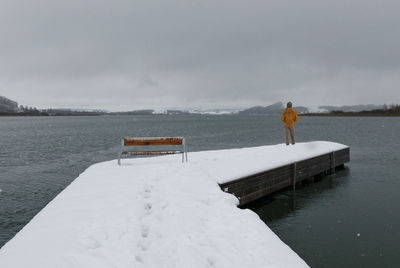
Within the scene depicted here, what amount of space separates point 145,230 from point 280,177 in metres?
9.79

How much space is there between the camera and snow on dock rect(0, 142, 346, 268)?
13.8 feet

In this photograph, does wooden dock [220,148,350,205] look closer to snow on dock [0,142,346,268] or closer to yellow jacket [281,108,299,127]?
snow on dock [0,142,346,268]

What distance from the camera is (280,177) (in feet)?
44.2

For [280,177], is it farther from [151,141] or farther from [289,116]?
[151,141]

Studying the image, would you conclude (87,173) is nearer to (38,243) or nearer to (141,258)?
(38,243)

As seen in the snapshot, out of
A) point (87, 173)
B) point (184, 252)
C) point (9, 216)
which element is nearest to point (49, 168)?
point (9, 216)

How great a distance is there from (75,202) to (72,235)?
82.8 inches

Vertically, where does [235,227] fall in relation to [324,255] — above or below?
above

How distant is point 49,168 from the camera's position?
22375 millimetres

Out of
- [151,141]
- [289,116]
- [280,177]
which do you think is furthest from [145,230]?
[289,116]

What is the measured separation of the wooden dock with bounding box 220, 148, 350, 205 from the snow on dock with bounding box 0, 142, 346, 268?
275 centimetres

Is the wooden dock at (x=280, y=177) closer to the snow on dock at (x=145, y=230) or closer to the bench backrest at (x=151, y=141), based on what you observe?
the snow on dock at (x=145, y=230)

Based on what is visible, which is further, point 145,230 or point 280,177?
point 280,177

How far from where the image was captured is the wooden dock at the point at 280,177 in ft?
36.3
